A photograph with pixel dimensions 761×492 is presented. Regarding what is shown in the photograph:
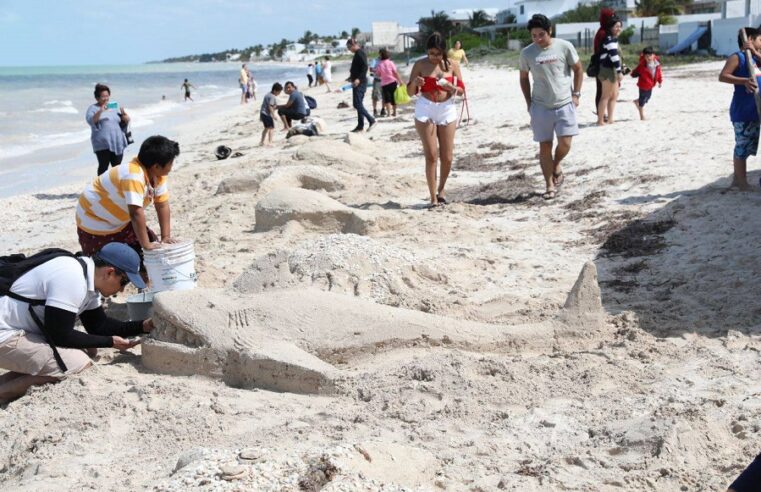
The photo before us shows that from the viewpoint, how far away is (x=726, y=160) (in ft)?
24.3

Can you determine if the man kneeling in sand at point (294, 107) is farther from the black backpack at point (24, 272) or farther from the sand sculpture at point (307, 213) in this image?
the black backpack at point (24, 272)

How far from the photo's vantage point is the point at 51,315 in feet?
12.8

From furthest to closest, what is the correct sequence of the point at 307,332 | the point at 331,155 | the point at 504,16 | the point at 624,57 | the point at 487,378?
the point at 504,16
the point at 624,57
the point at 331,155
the point at 307,332
the point at 487,378

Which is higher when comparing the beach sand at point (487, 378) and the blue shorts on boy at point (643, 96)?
the blue shorts on boy at point (643, 96)

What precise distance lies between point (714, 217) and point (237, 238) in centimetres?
397

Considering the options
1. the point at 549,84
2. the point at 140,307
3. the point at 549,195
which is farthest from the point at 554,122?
the point at 140,307

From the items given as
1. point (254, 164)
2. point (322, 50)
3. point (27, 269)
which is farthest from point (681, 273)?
point (322, 50)

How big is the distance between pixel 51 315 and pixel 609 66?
837 cm

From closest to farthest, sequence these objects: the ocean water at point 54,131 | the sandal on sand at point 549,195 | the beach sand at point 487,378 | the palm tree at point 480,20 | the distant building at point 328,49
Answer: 1. the beach sand at point 487,378
2. the sandal on sand at point 549,195
3. the ocean water at point 54,131
4. the palm tree at point 480,20
5. the distant building at point 328,49

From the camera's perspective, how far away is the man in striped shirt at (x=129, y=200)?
189 inches

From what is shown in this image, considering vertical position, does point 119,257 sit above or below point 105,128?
below

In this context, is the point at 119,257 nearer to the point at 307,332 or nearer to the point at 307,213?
the point at 307,332

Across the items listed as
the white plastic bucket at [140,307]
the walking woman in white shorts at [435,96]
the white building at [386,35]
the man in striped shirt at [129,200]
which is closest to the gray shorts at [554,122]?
the walking woman in white shorts at [435,96]

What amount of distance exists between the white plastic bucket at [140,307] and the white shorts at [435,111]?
3242 mm
